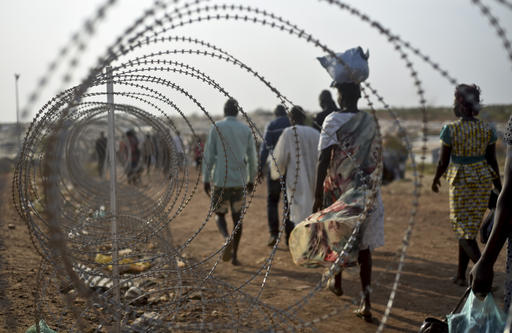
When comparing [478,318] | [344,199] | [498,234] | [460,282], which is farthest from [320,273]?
[498,234]

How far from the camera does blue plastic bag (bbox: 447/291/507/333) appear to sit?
8.34ft

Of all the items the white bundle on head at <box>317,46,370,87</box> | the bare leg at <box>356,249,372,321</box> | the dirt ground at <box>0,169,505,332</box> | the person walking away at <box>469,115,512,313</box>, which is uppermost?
the white bundle on head at <box>317,46,370,87</box>

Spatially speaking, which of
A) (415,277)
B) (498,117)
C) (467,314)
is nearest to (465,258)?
(415,277)

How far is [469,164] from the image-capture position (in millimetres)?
4723

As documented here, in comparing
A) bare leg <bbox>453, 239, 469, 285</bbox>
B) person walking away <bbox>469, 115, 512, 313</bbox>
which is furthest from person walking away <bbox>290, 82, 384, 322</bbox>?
bare leg <bbox>453, 239, 469, 285</bbox>

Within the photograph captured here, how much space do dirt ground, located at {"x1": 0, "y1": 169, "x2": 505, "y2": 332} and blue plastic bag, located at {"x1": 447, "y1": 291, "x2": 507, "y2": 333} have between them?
1.66ft

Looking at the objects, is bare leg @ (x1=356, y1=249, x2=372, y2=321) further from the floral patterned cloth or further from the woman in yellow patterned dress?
the woman in yellow patterned dress

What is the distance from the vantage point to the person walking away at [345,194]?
11.7 ft

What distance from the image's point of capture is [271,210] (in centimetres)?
702

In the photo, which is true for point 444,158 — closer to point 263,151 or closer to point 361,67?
point 361,67

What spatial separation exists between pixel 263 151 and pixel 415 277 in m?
2.93

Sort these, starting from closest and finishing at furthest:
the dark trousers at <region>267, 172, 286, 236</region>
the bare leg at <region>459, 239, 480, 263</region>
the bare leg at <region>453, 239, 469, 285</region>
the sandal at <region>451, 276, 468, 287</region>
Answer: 1. the bare leg at <region>459, 239, 480, 263</region>
2. the bare leg at <region>453, 239, 469, 285</region>
3. the sandal at <region>451, 276, 468, 287</region>
4. the dark trousers at <region>267, 172, 286, 236</region>

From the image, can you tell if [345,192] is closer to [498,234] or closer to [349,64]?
[349,64]

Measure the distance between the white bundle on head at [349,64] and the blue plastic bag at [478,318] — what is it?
6.08 ft
